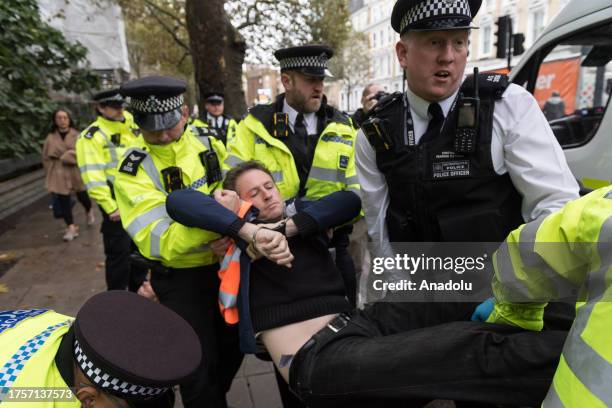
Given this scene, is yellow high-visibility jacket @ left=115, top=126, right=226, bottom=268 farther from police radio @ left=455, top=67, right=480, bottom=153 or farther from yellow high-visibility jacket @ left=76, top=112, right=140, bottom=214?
yellow high-visibility jacket @ left=76, top=112, right=140, bottom=214

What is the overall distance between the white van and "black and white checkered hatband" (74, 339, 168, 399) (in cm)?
294

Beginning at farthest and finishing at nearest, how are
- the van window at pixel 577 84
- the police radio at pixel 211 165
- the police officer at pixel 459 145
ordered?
the van window at pixel 577 84 → the police radio at pixel 211 165 → the police officer at pixel 459 145

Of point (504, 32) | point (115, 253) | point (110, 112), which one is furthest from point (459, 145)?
point (110, 112)

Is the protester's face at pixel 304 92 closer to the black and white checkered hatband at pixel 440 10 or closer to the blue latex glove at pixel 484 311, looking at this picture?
the black and white checkered hatband at pixel 440 10

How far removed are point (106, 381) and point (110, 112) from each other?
4115 mm

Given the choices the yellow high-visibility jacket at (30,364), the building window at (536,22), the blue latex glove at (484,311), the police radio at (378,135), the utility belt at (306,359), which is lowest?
the utility belt at (306,359)

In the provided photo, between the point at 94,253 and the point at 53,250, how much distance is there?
63cm

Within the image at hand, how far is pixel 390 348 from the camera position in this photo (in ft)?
4.34

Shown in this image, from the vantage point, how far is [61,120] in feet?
19.8

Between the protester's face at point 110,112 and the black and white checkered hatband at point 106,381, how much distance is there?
402cm

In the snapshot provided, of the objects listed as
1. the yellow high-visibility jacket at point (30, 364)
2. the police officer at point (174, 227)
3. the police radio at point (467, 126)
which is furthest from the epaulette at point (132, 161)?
the police radio at point (467, 126)

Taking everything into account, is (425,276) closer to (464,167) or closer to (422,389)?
(464,167)

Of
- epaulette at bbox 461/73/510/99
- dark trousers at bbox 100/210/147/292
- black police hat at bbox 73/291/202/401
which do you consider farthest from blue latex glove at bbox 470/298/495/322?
dark trousers at bbox 100/210/147/292

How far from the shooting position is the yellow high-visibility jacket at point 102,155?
13.3ft
